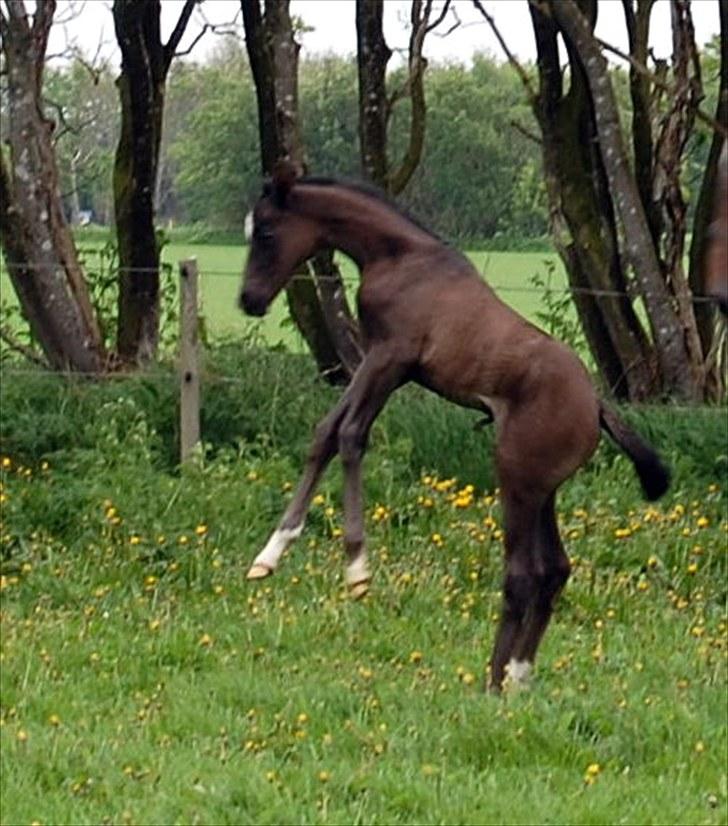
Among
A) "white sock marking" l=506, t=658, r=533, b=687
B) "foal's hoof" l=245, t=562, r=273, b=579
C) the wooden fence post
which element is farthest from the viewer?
the wooden fence post

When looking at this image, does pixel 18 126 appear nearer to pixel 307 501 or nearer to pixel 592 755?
pixel 592 755

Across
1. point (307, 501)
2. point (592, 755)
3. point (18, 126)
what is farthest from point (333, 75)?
point (307, 501)

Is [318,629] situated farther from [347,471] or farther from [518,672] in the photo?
[347,471]

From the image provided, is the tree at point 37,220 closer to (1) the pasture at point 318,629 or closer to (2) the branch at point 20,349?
(2) the branch at point 20,349

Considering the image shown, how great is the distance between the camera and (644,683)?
→ 6.81 m

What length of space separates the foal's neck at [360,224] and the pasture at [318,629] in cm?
212

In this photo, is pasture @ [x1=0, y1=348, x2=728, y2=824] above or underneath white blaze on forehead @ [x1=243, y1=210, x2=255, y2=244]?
underneath

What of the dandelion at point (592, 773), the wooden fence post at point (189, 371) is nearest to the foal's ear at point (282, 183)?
the dandelion at point (592, 773)

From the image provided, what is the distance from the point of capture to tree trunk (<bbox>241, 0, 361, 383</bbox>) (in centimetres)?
973

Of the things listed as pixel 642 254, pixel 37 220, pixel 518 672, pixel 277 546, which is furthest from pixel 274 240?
pixel 37 220

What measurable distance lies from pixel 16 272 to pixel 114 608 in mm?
3936

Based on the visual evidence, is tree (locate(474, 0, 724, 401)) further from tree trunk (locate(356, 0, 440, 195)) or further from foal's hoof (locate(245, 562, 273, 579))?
foal's hoof (locate(245, 562, 273, 579))

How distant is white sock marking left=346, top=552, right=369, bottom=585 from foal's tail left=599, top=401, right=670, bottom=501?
1521 millimetres

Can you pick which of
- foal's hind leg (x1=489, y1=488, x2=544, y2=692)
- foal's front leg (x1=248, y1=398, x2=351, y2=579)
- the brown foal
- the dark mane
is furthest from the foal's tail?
the brown foal
